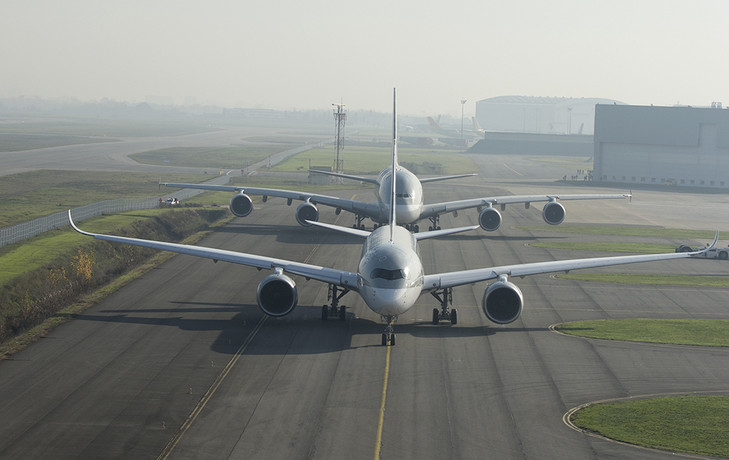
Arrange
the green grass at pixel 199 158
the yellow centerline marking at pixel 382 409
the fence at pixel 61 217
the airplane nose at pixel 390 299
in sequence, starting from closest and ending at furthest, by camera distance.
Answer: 1. the yellow centerline marking at pixel 382 409
2. the airplane nose at pixel 390 299
3. the fence at pixel 61 217
4. the green grass at pixel 199 158

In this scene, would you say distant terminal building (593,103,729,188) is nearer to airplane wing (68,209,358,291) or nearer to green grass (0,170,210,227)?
green grass (0,170,210,227)

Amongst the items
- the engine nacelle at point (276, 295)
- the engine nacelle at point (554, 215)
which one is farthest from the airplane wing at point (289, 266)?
the engine nacelle at point (554, 215)

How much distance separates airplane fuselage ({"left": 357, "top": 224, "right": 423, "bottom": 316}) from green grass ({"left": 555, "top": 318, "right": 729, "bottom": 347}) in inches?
373

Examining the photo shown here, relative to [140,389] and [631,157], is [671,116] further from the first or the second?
[140,389]

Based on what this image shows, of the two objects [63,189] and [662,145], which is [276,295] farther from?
[662,145]

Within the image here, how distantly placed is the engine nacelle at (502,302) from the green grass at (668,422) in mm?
8235

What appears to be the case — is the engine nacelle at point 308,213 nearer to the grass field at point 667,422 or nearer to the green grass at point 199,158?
the grass field at point 667,422

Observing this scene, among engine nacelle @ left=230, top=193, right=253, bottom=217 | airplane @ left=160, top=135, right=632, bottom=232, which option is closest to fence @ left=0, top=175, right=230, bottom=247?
airplane @ left=160, top=135, right=632, bottom=232

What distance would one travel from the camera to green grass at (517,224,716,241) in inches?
2960

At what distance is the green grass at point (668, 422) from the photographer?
83.1ft

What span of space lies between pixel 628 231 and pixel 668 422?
53.3 metres

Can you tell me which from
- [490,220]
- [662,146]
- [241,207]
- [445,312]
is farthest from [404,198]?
[662,146]

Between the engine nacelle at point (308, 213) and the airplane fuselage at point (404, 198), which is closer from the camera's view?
the airplane fuselage at point (404, 198)

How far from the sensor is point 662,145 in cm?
13600
